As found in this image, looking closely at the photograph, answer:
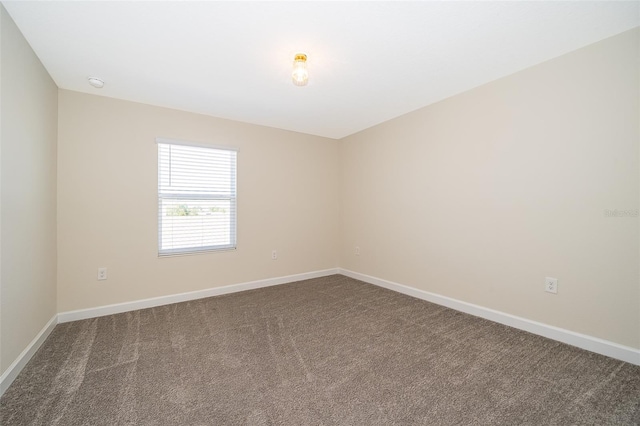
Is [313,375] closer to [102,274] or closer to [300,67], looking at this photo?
[300,67]

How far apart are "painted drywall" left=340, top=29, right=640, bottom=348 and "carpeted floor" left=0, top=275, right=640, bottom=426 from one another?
15.4 inches

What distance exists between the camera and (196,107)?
3.27m

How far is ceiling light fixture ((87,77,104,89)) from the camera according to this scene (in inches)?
100

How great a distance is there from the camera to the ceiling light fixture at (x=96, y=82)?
255 cm

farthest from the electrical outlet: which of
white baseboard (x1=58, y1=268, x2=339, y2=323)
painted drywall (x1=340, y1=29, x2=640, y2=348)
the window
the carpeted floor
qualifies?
painted drywall (x1=340, y1=29, x2=640, y2=348)

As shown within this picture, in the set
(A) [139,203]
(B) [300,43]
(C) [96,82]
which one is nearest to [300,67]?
(B) [300,43]

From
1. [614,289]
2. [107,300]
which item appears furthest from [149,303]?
[614,289]

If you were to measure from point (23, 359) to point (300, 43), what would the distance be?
300cm

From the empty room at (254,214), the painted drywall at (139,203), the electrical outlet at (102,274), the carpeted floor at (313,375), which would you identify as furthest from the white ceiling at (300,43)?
the carpeted floor at (313,375)

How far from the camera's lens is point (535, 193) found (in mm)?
2400

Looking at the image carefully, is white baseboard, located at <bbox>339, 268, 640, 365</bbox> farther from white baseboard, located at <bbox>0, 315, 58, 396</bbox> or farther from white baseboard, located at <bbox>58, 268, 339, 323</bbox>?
white baseboard, located at <bbox>0, 315, 58, 396</bbox>

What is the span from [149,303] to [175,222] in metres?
0.97

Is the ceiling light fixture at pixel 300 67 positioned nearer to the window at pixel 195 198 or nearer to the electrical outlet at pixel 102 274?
the window at pixel 195 198

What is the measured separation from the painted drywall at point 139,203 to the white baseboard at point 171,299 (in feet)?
0.20
